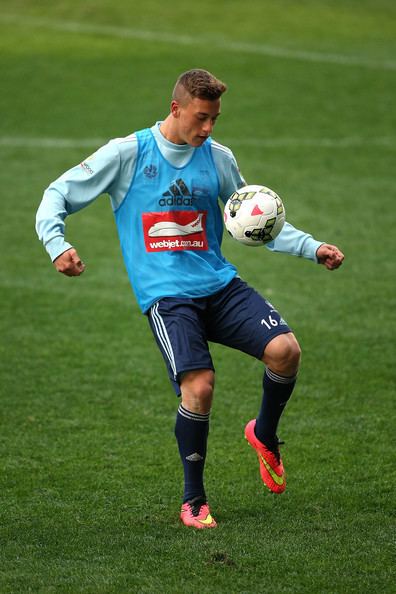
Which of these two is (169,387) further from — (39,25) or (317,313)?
(39,25)

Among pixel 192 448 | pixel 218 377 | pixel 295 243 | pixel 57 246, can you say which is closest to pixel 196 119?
pixel 295 243

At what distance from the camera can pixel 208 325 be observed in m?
5.81

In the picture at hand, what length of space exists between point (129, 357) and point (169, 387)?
725mm

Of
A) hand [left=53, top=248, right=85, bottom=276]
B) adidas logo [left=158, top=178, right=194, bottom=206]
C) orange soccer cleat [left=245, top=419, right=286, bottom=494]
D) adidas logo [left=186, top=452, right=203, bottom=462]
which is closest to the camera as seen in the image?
hand [left=53, top=248, right=85, bottom=276]

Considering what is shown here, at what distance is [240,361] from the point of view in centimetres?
855

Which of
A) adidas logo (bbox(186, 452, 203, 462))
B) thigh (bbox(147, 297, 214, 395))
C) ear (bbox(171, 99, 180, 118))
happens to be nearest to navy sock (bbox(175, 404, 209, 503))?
adidas logo (bbox(186, 452, 203, 462))

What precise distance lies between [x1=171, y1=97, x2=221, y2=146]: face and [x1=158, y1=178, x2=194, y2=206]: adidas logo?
0.74 ft

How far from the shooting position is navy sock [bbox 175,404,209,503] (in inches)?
219

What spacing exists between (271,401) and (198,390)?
0.60 meters

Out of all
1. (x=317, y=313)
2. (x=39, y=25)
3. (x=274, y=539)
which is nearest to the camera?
(x=274, y=539)

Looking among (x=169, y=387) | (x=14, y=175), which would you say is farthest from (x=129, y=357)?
(x=14, y=175)

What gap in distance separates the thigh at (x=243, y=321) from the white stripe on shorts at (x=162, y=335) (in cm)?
29

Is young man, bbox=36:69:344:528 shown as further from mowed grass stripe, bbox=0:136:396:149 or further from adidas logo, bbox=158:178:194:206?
mowed grass stripe, bbox=0:136:396:149

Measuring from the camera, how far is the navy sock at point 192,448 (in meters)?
5.57
